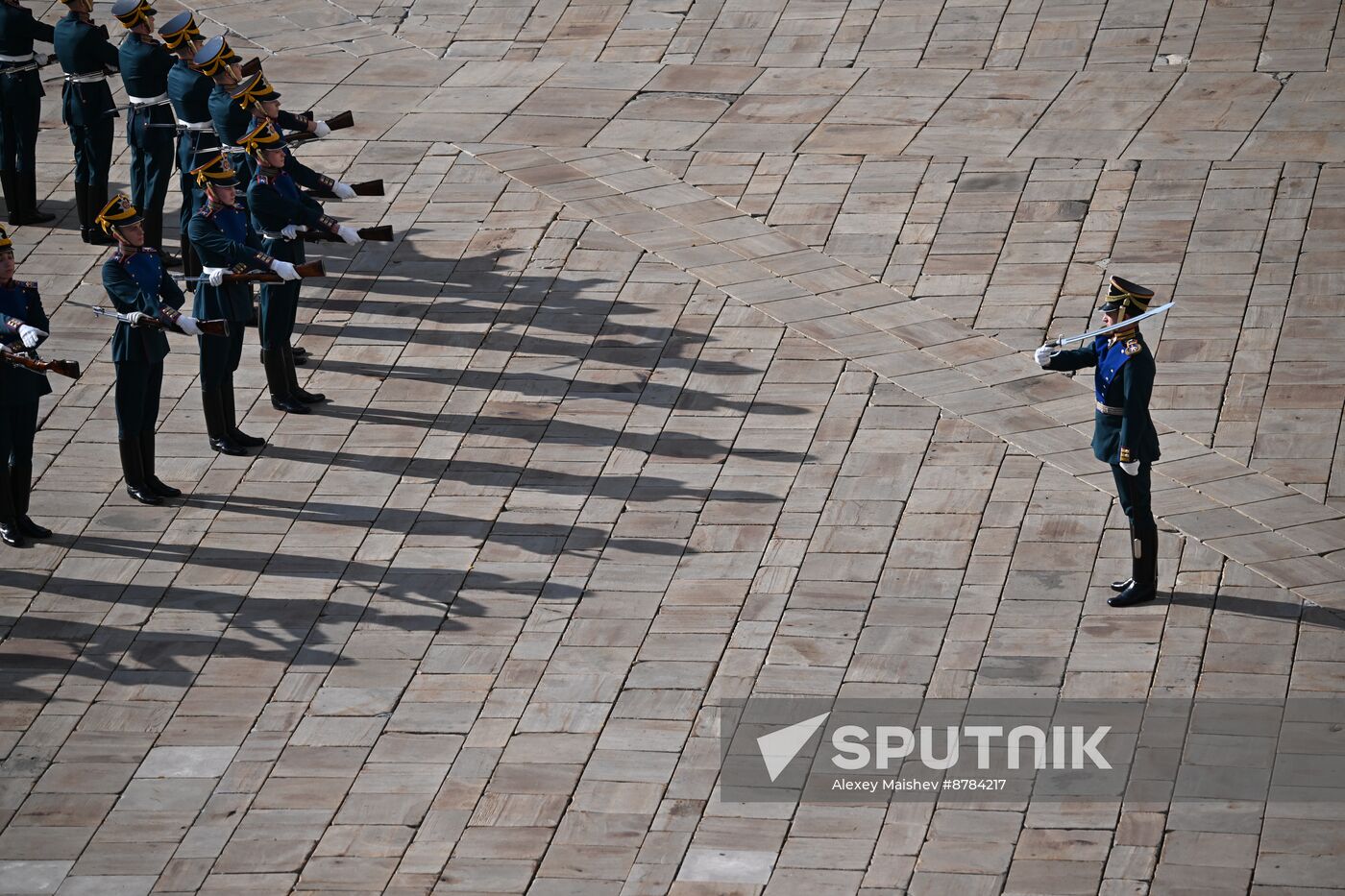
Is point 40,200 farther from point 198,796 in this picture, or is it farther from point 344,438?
point 198,796

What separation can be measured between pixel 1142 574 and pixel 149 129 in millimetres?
7967

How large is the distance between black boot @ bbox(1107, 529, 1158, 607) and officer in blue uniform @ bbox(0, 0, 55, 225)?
8964mm

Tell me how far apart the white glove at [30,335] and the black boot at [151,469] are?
1.00m

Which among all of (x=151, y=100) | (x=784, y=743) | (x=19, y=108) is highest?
(x=151, y=100)

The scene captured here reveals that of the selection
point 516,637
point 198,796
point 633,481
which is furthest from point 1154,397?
point 198,796

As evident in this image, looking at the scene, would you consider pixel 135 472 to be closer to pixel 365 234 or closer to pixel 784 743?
pixel 365 234

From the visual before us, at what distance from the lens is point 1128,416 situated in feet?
30.9

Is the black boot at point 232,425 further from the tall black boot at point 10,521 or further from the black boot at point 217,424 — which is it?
the tall black boot at point 10,521

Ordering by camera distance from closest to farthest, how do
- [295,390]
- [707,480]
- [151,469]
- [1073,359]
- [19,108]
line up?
[1073,359], [707,480], [151,469], [295,390], [19,108]

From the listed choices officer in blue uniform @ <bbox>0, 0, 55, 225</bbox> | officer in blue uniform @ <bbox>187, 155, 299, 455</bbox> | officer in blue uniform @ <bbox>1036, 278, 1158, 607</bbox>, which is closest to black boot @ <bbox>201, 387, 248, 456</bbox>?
officer in blue uniform @ <bbox>187, 155, 299, 455</bbox>

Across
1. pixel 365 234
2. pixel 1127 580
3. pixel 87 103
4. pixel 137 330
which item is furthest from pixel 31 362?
pixel 1127 580

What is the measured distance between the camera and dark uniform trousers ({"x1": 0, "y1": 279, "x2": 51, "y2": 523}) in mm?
10312

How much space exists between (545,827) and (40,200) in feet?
28.5

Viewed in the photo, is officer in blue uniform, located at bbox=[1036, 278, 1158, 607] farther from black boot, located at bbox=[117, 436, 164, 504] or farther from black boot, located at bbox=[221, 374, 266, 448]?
black boot, located at bbox=[117, 436, 164, 504]
